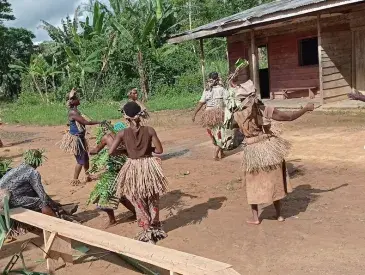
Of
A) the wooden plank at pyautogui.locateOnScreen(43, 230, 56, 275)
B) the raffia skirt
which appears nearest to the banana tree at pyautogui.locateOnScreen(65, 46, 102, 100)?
the raffia skirt

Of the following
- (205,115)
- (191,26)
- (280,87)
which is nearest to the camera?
(205,115)

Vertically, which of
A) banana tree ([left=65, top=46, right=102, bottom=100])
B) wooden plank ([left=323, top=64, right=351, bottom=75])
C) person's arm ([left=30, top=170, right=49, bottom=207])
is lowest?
person's arm ([left=30, top=170, right=49, bottom=207])

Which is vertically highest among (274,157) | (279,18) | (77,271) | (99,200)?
(279,18)

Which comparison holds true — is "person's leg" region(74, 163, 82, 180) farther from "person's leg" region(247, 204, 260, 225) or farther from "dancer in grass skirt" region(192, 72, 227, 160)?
"person's leg" region(247, 204, 260, 225)

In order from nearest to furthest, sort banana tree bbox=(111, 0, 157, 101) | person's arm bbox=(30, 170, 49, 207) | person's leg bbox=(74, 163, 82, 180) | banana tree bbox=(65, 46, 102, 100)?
person's arm bbox=(30, 170, 49, 207), person's leg bbox=(74, 163, 82, 180), banana tree bbox=(111, 0, 157, 101), banana tree bbox=(65, 46, 102, 100)

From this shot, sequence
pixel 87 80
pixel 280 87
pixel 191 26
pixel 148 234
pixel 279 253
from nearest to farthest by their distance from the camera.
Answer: pixel 279 253
pixel 148 234
pixel 280 87
pixel 87 80
pixel 191 26

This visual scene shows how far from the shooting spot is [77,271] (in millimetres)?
4316

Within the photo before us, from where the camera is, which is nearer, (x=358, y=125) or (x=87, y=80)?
(x=358, y=125)

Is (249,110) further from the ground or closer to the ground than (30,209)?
further from the ground

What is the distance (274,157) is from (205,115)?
353 centimetres

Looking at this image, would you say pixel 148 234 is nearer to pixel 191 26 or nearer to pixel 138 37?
pixel 138 37

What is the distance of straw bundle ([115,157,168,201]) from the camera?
14.6 ft

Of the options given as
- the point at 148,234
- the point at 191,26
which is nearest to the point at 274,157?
the point at 148,234

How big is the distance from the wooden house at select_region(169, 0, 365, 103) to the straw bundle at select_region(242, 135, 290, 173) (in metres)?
6.92
